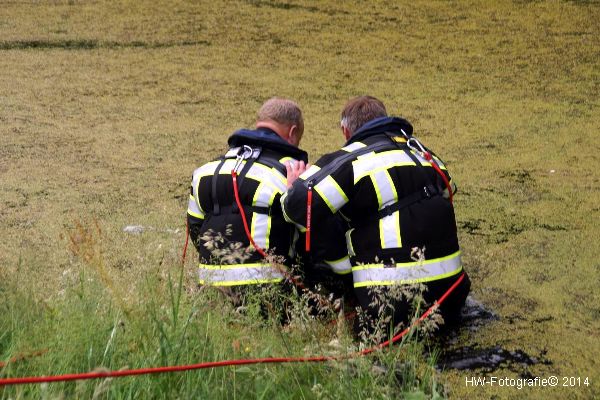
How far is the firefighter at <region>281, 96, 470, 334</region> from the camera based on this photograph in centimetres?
220

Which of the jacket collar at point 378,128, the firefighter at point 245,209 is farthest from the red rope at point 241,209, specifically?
the jacket collar at point 378,128

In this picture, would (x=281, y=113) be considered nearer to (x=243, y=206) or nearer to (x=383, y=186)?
(x=243, y=206)

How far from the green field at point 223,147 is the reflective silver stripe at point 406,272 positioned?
20cm

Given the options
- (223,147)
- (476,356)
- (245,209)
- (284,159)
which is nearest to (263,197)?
(245,209)

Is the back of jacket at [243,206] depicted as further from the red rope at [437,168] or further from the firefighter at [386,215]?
the red rope at [437,168]

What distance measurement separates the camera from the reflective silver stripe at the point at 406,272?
2.17 m

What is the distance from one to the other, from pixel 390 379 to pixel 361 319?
37 cm

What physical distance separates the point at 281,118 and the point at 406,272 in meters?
0.64

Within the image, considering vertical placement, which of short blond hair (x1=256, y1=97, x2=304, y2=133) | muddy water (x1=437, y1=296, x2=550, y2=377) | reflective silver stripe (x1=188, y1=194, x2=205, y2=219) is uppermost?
short blond hair (x1=256, y1=97, x2=304, y2=133)

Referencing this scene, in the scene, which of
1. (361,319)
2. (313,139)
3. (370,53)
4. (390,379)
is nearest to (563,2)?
(370,53)

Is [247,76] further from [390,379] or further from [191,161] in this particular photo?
[390,379]

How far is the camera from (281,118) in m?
2.59

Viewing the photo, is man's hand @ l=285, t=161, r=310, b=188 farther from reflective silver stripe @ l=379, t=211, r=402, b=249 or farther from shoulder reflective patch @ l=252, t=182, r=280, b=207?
reflective silver stripe @ l=379, t=211, r=402, b=249

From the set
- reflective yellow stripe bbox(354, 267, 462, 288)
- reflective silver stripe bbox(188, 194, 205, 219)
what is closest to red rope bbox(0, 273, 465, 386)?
reflective yellow stripe bbox(354, 267, 462, 288)
